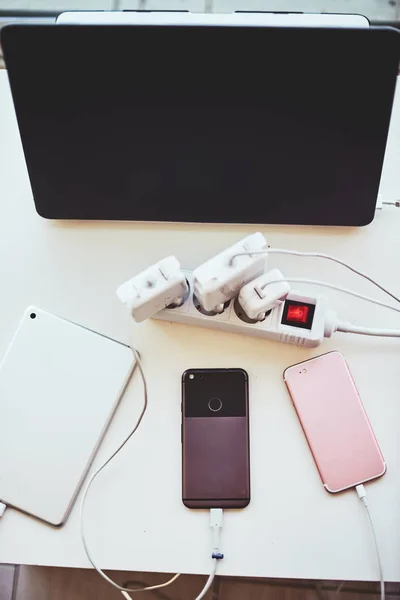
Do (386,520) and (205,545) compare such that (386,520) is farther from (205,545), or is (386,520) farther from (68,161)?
(68,161)

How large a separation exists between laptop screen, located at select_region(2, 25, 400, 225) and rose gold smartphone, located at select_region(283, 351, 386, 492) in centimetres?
20

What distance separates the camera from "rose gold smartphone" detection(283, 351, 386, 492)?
2.26ft

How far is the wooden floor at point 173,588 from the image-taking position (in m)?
1.17

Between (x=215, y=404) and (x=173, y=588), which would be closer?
(x=215, y=404)

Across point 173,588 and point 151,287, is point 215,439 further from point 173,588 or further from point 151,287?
point 173,588

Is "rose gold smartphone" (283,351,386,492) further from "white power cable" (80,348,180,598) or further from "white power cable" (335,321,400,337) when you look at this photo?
"white power cable" (80,348,180,598)

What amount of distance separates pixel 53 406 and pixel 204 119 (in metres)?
0.38

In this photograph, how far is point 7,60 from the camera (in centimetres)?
66

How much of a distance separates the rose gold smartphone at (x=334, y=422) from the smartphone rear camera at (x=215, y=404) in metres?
0.08

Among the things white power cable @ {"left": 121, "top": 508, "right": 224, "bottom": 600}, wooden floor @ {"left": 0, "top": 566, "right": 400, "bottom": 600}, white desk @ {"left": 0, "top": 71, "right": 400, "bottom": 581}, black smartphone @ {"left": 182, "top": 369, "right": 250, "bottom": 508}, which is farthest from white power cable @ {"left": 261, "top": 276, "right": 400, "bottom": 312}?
wooden floor @ {"left": 0, "top": 566, "right": 400, "bottom": 600}

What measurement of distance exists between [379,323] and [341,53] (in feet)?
1.05

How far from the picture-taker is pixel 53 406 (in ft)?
2.34

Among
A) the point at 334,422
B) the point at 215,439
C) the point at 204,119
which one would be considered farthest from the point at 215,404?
the point at 204,119

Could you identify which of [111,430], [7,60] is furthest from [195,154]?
[111,430]
